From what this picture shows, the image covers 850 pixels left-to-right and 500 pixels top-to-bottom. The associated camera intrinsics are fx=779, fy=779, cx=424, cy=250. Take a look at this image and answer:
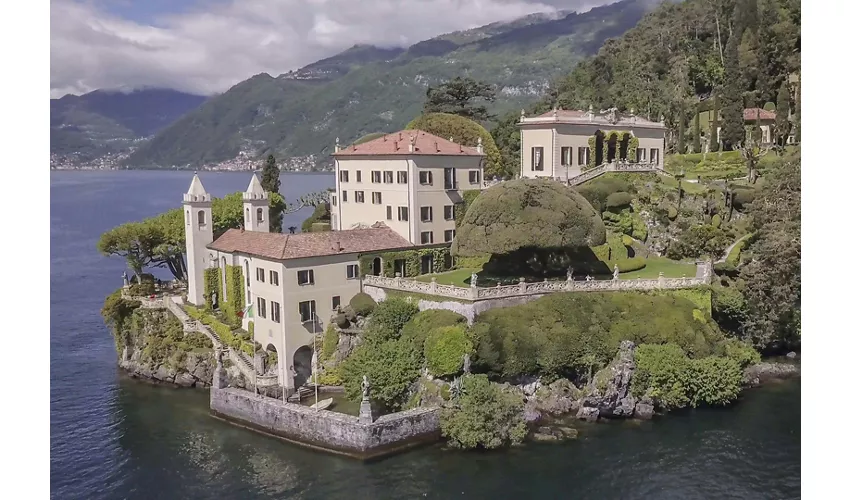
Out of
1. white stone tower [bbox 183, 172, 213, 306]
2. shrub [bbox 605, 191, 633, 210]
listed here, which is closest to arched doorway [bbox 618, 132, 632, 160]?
shrub [bbox 605, 191, 633, 210]

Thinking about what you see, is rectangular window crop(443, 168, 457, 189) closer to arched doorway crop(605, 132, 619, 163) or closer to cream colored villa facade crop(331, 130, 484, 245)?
cream colored villa facade crop(331, 130, 484, 245)

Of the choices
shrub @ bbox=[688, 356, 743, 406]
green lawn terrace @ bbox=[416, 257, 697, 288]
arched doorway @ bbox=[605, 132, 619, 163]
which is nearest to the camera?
shrub @ bbox=[688, 356, 743, 406]

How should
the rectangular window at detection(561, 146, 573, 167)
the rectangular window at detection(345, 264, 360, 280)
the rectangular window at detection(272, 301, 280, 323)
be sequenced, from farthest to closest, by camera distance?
the rectangular window at detection(561, 146, 573, 167) → the rectangular window at detection(345, 264, 360, 280) → the rectangular window at detection(272, 301, 280, 323)

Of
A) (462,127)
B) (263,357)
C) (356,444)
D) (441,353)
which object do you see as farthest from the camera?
(462,127)

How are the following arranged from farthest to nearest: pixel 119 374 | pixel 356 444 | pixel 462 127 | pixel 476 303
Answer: pixel 462 127
pixel 119 374
pixel 476 303
pixel 356 444

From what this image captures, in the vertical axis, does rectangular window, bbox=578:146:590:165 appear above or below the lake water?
above

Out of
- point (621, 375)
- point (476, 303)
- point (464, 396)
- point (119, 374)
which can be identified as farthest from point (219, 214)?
point (621, 375)

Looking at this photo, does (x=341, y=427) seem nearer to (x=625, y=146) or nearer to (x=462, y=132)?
(x=462, y=132)

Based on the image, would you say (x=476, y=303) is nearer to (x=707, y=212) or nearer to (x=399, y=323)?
(x=399, y=323)

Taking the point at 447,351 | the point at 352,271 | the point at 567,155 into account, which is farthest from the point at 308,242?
the point at 567,155
